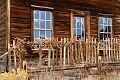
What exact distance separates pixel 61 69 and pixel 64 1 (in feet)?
18.7

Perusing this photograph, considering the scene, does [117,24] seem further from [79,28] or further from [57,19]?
[57,19]

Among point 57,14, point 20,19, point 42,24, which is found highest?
point 57,14

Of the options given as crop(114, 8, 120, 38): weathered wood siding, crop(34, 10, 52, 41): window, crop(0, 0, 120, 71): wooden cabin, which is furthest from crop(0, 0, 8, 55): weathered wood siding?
crop(114, 8, 120, 38): weathered wood siding

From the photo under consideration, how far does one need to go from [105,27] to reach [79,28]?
2.16 m

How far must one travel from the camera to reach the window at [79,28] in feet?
51.1

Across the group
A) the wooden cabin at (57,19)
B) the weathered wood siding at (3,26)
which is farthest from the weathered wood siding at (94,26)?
the weathered wood siding at (3,26)

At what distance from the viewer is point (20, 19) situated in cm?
1338

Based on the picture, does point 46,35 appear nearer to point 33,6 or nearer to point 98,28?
point 33,6

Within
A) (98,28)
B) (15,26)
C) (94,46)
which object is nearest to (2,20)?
(15,26)

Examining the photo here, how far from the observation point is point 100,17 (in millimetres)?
16781

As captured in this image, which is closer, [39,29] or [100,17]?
[39,29]

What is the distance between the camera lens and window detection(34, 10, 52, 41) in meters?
13.9

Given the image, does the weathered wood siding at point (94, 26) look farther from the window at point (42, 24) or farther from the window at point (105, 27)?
the window at point (42, 24)

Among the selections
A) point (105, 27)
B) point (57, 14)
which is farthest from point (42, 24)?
point (105, 27)
